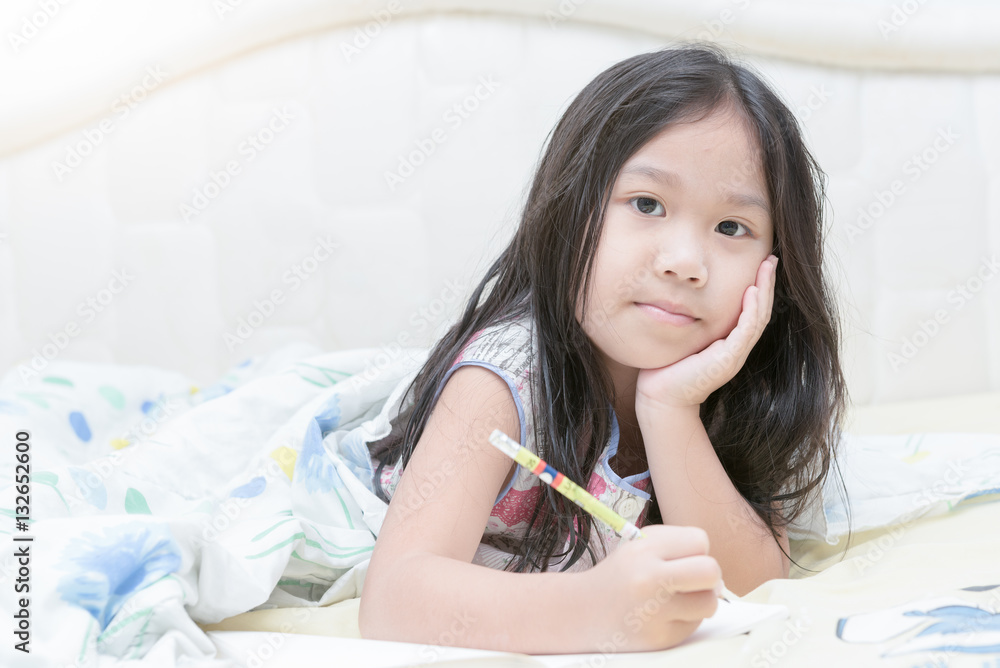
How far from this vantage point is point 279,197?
1.48m

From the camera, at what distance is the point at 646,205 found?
2.58 ft

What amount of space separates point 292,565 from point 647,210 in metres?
0.47

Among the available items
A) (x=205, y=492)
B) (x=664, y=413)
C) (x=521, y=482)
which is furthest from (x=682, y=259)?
(x=205, y=492)

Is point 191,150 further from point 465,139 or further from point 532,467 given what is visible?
point 532,467

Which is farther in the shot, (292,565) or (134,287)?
(134,287)

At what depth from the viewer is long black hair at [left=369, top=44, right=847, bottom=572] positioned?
807mm

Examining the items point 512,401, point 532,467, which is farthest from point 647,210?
point 532,467

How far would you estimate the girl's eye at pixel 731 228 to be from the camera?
797mm

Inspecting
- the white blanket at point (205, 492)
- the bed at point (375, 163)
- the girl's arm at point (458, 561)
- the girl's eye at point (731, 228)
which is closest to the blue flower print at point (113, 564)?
the white blanket at point (205, 492)

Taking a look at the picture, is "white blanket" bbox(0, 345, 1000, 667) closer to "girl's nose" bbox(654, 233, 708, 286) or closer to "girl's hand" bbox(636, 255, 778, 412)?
"girl's hand" bbox(636, 255, 778, 412)

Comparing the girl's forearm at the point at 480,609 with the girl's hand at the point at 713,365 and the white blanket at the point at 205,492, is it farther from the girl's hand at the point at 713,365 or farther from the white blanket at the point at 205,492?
the girl's hand at the point at 713,365

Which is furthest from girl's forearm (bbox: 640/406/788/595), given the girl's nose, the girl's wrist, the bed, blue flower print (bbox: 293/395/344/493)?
the bed

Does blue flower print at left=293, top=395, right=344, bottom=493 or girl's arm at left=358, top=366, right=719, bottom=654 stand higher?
girl's arm at left=358, top=366, right=719, bottom=654

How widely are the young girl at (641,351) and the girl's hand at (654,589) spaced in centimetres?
12
